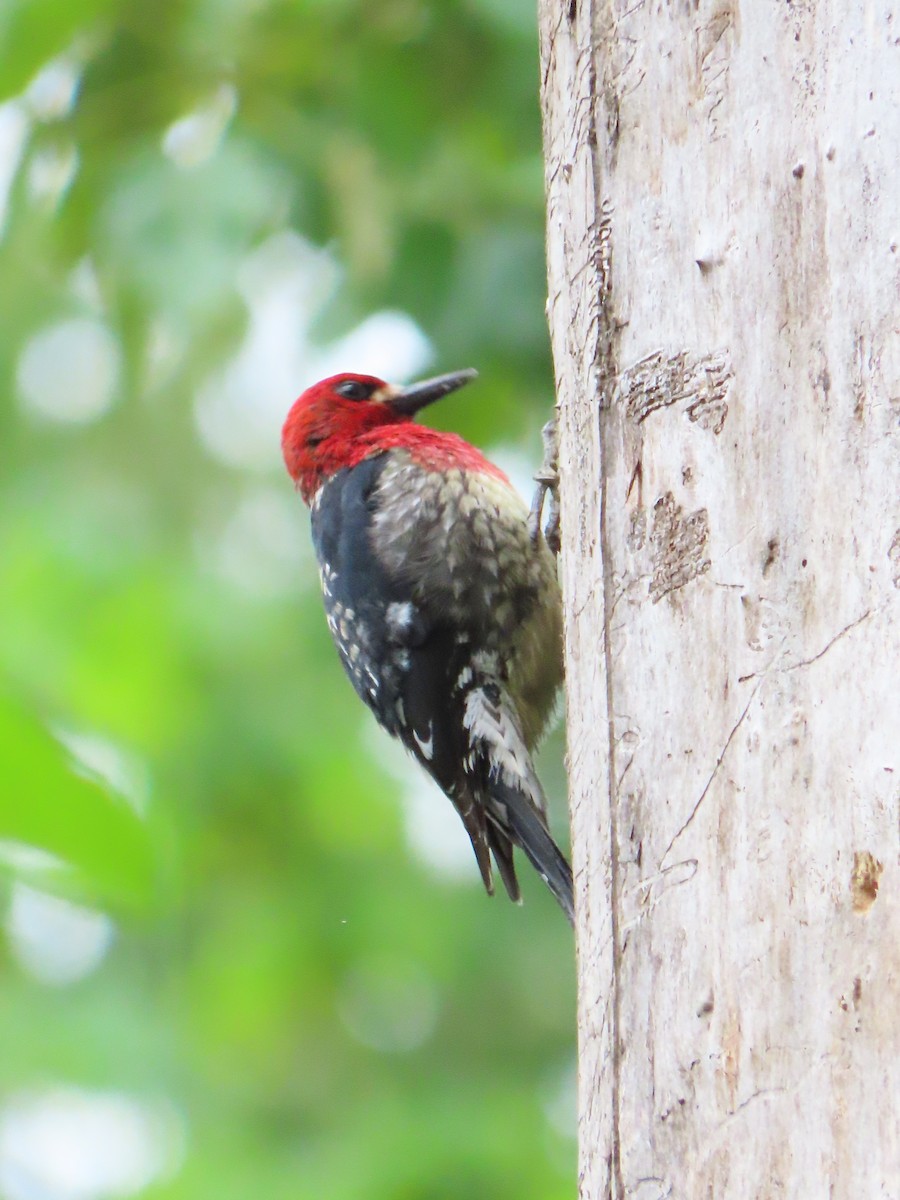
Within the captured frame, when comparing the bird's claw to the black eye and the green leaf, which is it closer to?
the black eye

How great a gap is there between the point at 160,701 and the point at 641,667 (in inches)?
168

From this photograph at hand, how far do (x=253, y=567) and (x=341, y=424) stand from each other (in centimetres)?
338

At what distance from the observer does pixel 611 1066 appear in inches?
65.2

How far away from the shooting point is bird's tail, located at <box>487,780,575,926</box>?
2.92 metres

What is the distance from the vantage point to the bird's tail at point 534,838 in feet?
9.59

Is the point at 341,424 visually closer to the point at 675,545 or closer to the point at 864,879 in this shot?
the point at 675,545

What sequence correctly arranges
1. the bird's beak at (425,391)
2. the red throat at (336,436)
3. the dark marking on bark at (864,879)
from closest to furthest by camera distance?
1. the dark marking on bark at (864,879)
2. the bird's beak at (425,391)
3. the red throat at (336,436)

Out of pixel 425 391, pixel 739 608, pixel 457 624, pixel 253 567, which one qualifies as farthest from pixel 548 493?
pixel 253 567

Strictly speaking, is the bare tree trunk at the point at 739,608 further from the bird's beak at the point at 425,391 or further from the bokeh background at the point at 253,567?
the bird's beak at the point at 425,391

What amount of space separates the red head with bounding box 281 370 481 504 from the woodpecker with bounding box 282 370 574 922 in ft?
0.63

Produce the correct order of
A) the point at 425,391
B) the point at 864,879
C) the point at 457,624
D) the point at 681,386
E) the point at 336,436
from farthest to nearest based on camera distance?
1. the point at 336,436
2. the point at 425,391
3. the point at 457,624
4. the point at 681,386
5. the point at 864,879

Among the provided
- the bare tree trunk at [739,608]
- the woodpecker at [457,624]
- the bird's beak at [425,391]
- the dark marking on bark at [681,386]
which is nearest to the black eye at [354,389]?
the bird's beak at [425,391]

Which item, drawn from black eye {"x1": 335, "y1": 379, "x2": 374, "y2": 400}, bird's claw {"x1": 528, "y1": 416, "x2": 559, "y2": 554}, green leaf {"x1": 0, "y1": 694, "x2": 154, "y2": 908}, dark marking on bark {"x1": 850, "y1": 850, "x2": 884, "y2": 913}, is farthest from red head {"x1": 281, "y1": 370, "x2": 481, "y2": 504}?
green leaf {"x1": 0, "y1": 694, "x2": 154, "y2": 908}

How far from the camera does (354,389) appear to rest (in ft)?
12.9
